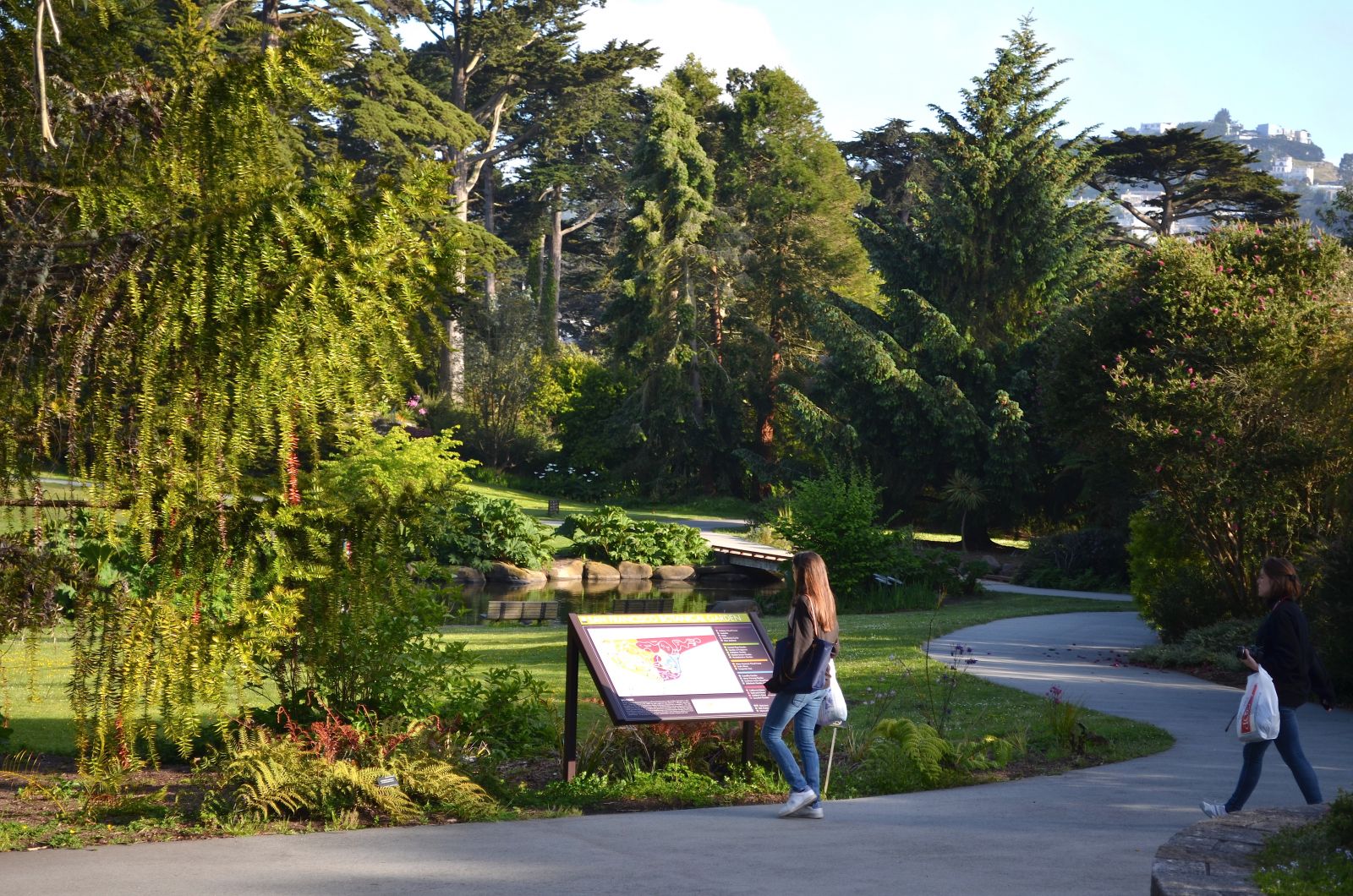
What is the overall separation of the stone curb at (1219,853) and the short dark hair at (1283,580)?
1.51 m

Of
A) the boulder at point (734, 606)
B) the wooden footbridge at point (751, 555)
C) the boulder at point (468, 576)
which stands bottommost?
the boulder at point (468, 576)

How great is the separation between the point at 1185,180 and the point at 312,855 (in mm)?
46035

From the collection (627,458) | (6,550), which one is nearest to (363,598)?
(6,550)

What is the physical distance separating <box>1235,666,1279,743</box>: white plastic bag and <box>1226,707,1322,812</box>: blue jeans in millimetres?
67

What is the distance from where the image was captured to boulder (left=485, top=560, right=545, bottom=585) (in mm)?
28531

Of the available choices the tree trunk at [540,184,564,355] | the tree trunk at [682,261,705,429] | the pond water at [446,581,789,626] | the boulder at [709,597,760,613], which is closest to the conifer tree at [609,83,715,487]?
the tree trunk at [682,261,705,429]

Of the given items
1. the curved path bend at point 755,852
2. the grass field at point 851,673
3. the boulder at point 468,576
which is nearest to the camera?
the curved path bend at point 755,852

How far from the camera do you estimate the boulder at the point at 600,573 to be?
97.5 feet

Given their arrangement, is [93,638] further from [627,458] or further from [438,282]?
[627,458]

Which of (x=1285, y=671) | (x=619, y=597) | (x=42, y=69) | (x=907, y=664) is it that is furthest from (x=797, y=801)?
(x=619, y=597)

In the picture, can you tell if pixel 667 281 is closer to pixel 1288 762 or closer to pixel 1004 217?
pixel 1004 217

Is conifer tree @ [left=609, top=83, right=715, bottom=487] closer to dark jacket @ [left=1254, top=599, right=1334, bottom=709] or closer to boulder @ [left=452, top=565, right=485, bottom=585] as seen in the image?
boulder @ [left=452, top=565, right=485, bottom=585]

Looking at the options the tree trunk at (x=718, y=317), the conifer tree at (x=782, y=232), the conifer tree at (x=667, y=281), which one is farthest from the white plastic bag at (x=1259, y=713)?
the tree trunk at (x=718, y=317)

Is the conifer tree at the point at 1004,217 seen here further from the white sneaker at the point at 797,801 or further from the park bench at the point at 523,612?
the white sneaker at the point at 797,801
